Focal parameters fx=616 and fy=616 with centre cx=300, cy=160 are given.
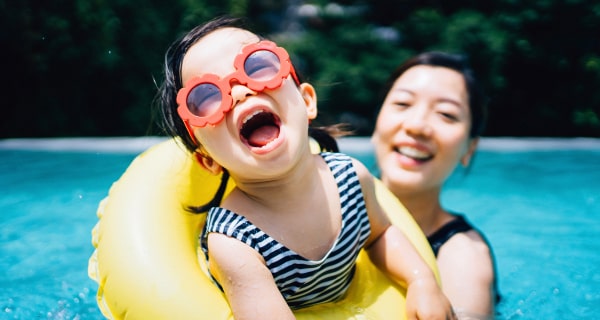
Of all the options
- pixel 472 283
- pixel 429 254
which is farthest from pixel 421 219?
pixel 429 254

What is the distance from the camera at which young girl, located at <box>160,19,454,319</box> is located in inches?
67.6

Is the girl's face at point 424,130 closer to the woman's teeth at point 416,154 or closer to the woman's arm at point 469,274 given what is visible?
the woman's teeth at point 416,154

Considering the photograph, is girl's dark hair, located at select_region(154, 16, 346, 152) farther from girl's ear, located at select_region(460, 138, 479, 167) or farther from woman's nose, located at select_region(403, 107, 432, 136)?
girl's ear, located at select_region(460, 138, 479, 167)

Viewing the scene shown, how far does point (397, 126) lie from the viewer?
2.74m

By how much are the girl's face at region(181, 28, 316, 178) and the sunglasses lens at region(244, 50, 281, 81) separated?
0.14 ft

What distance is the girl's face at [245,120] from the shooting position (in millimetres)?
1718

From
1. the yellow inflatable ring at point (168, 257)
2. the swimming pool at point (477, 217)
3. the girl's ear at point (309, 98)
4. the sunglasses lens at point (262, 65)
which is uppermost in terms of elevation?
the sunglasses lens at point (262, 65)

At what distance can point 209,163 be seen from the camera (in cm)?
195

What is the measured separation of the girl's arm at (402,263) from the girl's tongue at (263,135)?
1.43 ft

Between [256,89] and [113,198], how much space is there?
900mm

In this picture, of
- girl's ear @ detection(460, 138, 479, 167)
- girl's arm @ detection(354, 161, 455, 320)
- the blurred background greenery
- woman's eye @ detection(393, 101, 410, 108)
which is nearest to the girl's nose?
girl's arm @ detection(354, 161, 455, 320)

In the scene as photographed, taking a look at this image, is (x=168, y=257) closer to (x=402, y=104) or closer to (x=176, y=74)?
(x=176, y=74)

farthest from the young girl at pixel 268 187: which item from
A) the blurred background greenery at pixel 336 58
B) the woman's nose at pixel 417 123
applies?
the blurred background greenery at pixel 336 58

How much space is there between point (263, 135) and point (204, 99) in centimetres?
20
